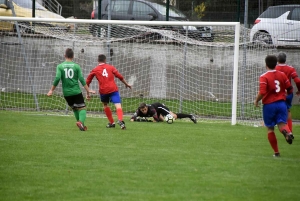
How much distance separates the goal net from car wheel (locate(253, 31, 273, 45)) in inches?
8.5

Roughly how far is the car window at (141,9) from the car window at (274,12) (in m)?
3.95

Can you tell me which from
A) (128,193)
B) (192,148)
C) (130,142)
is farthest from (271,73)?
(128,193)

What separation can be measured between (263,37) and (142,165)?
1148 centimetres

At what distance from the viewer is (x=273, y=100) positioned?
11.4 m

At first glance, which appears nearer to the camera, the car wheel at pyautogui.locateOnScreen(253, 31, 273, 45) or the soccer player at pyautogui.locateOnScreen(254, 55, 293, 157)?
the soccer player at pyautogui.locateOnScreen(254, 55, 293, 157)

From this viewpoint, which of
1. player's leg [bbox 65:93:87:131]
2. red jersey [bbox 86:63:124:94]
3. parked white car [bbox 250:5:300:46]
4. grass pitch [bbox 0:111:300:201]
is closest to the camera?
grass pitch [bbox 0:111:300:201]

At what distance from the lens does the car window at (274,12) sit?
20.9m

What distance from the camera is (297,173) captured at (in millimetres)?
9898

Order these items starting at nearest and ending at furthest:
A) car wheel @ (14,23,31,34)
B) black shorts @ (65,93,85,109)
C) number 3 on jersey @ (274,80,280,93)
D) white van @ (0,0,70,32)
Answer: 1. number 3 on jersey @ (274,80,280,93)
2. black shorts @ (65,93,85,109)
3. car wheel @ (14,23,31,34)
4. white van @ (0,0,70,32)

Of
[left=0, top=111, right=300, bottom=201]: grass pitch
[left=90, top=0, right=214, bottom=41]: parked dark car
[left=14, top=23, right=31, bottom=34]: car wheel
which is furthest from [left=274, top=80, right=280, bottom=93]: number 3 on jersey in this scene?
[left=14, top=23, right=31, bottom=34]: car wheel

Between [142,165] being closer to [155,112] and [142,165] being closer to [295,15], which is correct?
[155,112]

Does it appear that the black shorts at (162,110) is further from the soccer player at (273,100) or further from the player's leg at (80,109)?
the soccer player at (273,100)

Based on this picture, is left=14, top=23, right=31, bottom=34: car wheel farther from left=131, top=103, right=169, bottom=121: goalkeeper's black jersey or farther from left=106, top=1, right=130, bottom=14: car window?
left=131, top=103, right=169, bottom=121: goalkeeper's black jersey

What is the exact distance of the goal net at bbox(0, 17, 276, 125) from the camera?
2022cm
